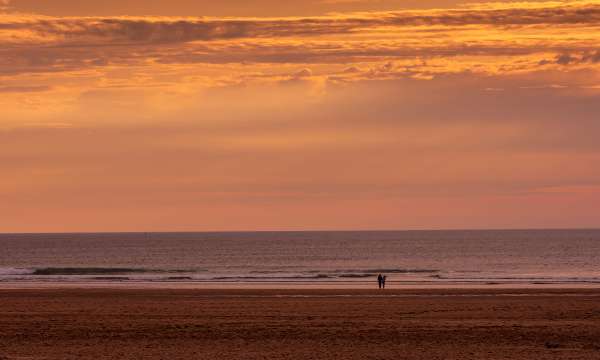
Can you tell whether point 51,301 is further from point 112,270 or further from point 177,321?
point 112,270

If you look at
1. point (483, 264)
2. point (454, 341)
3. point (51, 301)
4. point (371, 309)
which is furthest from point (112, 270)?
point (454, 341)

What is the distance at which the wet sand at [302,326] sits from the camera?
24.7 meters

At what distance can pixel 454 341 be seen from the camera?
26750mm

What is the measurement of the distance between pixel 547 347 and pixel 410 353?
4.20m

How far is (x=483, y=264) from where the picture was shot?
108125 millimetres

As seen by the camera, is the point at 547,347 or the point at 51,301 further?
the point at 51,301

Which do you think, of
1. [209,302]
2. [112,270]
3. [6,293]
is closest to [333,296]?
[209,302]

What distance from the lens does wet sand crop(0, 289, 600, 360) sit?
81.1ft

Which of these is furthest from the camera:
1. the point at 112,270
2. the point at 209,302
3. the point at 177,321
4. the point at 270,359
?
the point at 112,270

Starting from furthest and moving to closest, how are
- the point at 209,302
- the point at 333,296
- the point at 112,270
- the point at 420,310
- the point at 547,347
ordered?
1. the point at 112,270
2. the point at 333,296
3. the point at 209,302
4. the point at 420,310
5. the point at 547,347

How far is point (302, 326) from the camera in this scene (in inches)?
1205

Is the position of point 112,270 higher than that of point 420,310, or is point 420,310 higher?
point 112,270

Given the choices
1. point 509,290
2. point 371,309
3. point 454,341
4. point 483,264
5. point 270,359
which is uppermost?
point 483,264

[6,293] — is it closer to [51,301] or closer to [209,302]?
[51,301]
